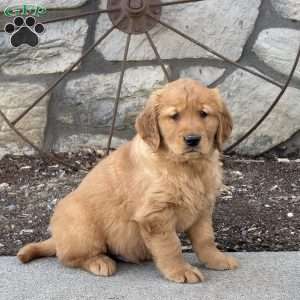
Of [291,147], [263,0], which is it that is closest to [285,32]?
[263,0]

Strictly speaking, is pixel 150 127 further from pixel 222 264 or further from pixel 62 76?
pixel 62 76

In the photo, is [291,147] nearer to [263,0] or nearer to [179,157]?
[263,0]

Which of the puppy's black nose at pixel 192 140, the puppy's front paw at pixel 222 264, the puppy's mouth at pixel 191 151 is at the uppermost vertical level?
the puppy's black nose at pixel 192 140

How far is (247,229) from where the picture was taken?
326 centimetres

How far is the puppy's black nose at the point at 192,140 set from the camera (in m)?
2.41

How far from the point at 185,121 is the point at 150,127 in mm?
160

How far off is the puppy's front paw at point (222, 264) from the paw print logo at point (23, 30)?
204cm

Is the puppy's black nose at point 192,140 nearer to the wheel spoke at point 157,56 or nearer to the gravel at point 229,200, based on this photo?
the gravel at point 229,200

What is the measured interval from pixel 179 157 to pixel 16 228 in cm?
121

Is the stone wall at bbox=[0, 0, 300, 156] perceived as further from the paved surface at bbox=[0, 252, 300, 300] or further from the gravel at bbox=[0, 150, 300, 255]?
the paved surface at bbox=[0, 252, 300, 300]

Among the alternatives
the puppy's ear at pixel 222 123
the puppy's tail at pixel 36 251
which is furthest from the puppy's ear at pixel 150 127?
the puppy's tail at pixel 36 251

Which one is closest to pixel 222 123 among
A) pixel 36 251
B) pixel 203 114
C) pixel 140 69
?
pixel 203 114

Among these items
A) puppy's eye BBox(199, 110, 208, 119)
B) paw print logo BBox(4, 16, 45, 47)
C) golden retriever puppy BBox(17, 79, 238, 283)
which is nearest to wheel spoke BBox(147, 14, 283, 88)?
paw print logo BBox(4, 16, 45, 47)

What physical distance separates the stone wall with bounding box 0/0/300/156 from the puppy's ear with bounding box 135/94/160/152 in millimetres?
1745
